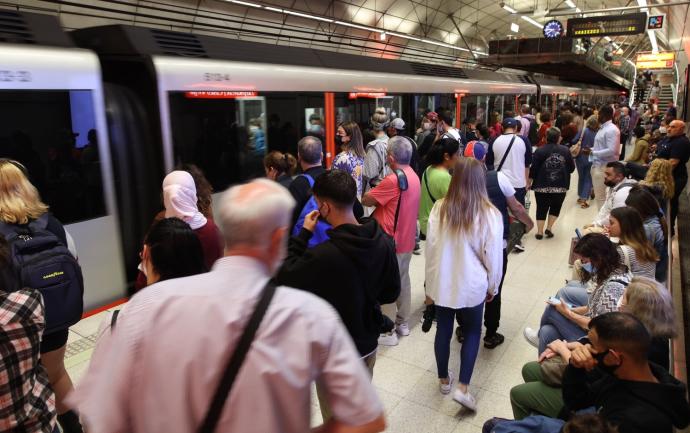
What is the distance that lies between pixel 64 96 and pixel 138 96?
29.7 inches

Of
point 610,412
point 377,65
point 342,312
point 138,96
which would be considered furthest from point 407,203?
point 377,65

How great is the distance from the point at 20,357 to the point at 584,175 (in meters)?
8.18

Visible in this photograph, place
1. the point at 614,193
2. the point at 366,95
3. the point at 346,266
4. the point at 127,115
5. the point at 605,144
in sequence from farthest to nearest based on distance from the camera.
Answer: the point at 366,95
the point at 605,144
the point at 614,193
the point at 127,115
the point at 346,266

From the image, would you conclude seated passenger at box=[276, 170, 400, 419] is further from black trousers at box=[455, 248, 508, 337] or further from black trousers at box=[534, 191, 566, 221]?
black trousers at box=[534, 191, 566, 221]

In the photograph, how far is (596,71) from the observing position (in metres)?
24.8

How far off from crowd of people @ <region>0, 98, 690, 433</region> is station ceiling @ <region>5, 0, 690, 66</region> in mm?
8472

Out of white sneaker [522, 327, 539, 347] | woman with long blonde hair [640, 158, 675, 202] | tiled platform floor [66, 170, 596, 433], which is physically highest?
woman with long blonde hair [640, 158, 675, 202]

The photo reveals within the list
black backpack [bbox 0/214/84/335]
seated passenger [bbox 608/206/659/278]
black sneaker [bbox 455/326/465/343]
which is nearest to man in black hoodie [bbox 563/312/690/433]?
seated passenger [bbox 608/206/659/278]

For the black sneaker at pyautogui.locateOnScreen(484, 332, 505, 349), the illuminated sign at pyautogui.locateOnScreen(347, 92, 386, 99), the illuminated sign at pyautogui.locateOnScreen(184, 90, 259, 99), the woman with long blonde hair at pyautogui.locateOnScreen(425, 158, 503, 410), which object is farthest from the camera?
the illuminated sign at pyautogui.locateOnScreen(347, 92, 386, 99)

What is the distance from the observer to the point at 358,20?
18.9m

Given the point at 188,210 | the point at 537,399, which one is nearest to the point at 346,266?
the point at 537,399

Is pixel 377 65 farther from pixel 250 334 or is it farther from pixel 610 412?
pixel 250 334

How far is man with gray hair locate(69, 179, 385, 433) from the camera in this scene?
3.45 feet

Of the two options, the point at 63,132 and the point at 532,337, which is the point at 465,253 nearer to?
the point at 532,337
